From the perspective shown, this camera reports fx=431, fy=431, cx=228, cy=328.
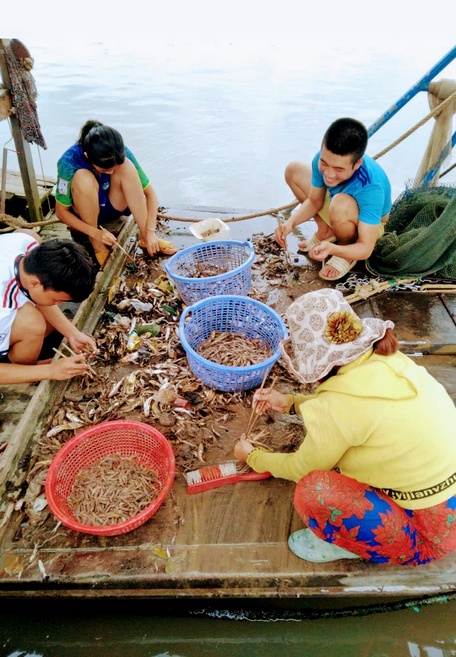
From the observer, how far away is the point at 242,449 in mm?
2477

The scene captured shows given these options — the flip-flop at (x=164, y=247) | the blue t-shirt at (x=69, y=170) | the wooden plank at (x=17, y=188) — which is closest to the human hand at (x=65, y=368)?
the blue t-shirt at (x=69, y=170)

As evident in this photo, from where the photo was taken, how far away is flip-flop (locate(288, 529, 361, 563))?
2156 mm

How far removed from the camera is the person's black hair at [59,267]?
8.01 ft

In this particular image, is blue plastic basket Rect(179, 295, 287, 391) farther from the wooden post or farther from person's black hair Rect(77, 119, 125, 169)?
the wooden post

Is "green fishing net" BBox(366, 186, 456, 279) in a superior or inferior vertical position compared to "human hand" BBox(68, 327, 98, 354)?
superior

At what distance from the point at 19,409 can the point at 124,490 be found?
1.04 m

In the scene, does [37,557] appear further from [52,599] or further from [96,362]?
[96,362]

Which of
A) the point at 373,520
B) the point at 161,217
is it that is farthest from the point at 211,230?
the point at 373,520

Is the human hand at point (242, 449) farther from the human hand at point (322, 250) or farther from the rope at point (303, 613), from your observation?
the human hand at point (322, 250)

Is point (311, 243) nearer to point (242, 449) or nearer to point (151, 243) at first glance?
point (151, 243)

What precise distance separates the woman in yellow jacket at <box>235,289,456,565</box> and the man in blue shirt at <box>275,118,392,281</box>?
181 centimetres

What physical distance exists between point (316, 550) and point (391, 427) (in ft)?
2.74

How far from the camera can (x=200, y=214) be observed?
17.3ft

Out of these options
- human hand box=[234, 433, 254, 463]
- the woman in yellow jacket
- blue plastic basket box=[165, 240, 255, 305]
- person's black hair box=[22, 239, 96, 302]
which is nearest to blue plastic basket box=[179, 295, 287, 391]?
blue plastic basket box=[165, 240, 255, 305]
